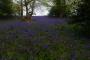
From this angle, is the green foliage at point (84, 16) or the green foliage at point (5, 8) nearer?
the green foliage at point (84, 16)

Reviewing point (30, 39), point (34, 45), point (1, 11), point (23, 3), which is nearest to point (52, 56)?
point (34, 45)

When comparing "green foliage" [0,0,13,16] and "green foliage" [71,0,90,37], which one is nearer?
"green foliage" [71,0,90,37]

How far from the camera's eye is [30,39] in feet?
23.1

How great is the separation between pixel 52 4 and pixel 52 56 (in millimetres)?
19684

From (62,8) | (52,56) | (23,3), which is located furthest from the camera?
(62,8)

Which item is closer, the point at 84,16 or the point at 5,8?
the point at 84,16

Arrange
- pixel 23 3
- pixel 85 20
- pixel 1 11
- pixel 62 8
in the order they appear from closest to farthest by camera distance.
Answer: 1. pixel 85 20
2. pixel 1 11
3. pixel 23 3
4. pixel 62 8

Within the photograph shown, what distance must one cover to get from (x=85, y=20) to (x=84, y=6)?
47cm

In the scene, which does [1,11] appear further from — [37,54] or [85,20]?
[37,54]

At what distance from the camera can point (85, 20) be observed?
317 inches

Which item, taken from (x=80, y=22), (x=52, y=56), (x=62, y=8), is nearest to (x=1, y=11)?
(x=62, y=8)

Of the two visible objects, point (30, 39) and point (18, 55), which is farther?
point (30, 39)

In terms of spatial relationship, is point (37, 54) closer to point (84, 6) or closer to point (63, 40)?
point (63, 40)

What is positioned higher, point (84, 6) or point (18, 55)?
point (84, 6)
